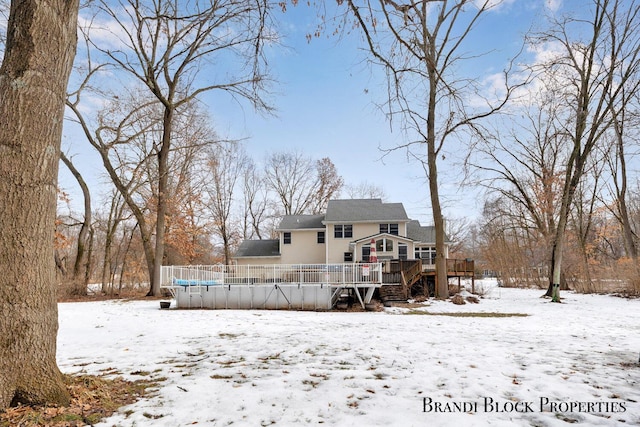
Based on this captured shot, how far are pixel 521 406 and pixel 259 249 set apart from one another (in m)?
27.5

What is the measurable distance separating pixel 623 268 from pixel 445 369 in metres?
18.4

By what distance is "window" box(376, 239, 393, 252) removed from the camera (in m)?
25.7

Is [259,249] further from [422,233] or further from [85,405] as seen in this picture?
[85,405]

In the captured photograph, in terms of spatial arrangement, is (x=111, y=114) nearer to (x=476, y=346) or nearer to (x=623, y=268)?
(x=476, y=346)

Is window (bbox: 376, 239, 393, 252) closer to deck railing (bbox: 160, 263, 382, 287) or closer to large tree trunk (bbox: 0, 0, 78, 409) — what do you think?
deck railing (bbox: 160, 263, 382, 287)

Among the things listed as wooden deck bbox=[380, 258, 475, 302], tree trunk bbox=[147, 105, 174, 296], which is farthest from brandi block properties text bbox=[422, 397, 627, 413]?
tree trunk bbox=[147, 105, 174, 296]

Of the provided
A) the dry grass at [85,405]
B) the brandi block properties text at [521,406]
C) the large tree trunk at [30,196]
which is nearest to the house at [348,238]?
the brandi block properties text at [521,406]

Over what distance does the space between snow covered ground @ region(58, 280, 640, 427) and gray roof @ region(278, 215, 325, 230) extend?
822 inches

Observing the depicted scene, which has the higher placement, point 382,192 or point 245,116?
point 382,192

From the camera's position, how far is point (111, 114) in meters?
20.2

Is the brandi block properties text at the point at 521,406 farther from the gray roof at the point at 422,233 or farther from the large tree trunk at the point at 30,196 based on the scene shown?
the gray roof at the point at 422,233

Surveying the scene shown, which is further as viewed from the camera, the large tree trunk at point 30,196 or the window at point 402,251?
the window at point 402,251

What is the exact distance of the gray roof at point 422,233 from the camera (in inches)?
1079

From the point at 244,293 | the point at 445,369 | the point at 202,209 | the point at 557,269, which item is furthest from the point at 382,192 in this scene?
the point at 445,369
